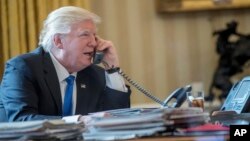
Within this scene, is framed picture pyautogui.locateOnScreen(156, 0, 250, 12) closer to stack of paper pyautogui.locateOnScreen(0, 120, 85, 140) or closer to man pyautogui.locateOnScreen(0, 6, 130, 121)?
man pyautogui.locateOnScreen(0, 6, 130, 121)

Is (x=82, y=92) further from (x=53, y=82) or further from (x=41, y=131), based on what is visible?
(x=41, y=131)

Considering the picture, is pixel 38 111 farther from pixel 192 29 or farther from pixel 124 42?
pixel 192 29

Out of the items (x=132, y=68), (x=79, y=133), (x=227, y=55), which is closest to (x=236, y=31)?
(x=227, y=55)

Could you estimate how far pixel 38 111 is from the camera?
2.04 metres

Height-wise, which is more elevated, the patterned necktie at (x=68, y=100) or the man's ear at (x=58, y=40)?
the man's ear at (x=58, y=40)

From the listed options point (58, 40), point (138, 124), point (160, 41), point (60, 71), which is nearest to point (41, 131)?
point (138, 124)

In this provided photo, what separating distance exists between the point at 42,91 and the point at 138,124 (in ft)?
3.10

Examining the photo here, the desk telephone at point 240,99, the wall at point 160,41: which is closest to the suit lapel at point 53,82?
the desk telephone at point 240,99

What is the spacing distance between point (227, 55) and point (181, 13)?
54cm

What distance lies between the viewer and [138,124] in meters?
1.25

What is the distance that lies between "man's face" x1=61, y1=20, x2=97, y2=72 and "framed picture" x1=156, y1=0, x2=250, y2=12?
154cm

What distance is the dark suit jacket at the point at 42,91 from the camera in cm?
193

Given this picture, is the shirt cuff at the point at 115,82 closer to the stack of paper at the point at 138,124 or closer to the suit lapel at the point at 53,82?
the suit lapel at the point at 53,82

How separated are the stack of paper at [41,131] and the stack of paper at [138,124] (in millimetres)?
47
